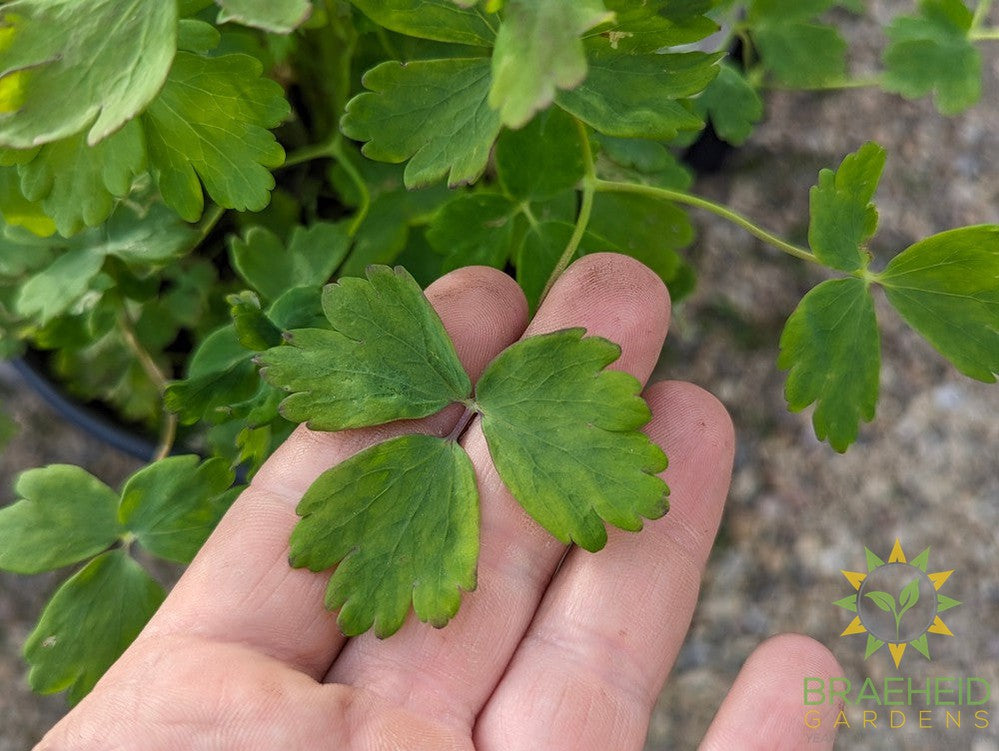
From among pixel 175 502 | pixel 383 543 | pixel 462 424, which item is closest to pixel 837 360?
pixel 462 424

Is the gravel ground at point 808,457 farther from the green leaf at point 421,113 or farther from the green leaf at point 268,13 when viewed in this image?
the green leaf at point 268,13

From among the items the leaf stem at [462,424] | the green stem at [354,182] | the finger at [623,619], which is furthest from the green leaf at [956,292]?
the green stem at [354,182]

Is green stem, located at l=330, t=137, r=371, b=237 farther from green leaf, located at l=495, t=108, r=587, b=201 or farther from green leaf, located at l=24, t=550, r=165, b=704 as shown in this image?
green leaf, located at l=24, t=550, r=165, b=704

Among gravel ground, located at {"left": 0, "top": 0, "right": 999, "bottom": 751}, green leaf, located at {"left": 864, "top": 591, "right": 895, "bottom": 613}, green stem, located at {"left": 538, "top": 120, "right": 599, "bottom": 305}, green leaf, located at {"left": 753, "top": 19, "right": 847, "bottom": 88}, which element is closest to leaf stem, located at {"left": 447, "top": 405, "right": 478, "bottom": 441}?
green stem, located at {"left": 538, "top": 120, "right": 599, "bottom": 305}

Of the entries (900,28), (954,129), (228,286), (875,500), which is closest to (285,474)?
(228,286)

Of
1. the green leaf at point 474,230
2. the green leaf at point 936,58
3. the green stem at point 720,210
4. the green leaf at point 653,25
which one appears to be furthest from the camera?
the green leaf at point 936,58

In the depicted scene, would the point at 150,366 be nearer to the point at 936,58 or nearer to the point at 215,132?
the point at 215,132

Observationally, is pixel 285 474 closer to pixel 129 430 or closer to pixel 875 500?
pixel 129 430
